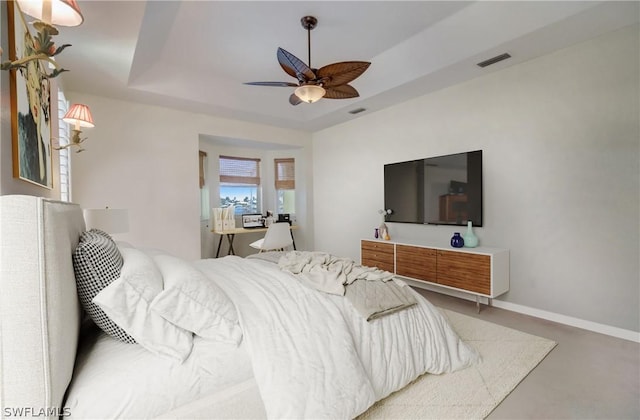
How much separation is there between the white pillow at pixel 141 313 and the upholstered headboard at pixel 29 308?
211 mm

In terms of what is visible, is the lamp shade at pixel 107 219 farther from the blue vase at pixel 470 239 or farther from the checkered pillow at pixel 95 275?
the blue vase at pixel 470 239

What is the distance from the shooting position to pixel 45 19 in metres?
1.07

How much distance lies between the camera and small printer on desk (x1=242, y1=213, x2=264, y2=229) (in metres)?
5.50

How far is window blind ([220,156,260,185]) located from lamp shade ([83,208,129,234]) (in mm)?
2699

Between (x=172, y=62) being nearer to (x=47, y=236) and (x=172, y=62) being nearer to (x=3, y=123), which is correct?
(x=3, y=123)

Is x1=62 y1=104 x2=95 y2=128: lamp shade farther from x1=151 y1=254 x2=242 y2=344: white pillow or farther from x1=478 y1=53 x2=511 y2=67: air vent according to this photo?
x1=478 y1=53 x2=511 y2=67: air vent

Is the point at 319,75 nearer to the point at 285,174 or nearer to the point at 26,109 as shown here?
the point at 26,109

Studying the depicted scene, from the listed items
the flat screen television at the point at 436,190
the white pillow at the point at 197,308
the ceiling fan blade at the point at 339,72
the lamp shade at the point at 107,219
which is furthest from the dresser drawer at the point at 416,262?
the lamp shade at the point at 107,219

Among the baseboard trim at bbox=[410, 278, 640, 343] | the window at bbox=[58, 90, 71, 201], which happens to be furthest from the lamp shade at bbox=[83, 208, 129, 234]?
the baseboard trim at bbox=[410, 278, 640, 343]

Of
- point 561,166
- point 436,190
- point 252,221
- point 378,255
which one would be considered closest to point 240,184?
point 252,221

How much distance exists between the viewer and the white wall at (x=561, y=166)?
8.07ft

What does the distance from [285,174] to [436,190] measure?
3.18 meters

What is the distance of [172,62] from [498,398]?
458cm

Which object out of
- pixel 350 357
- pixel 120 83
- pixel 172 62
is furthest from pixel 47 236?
pixel 172 62
